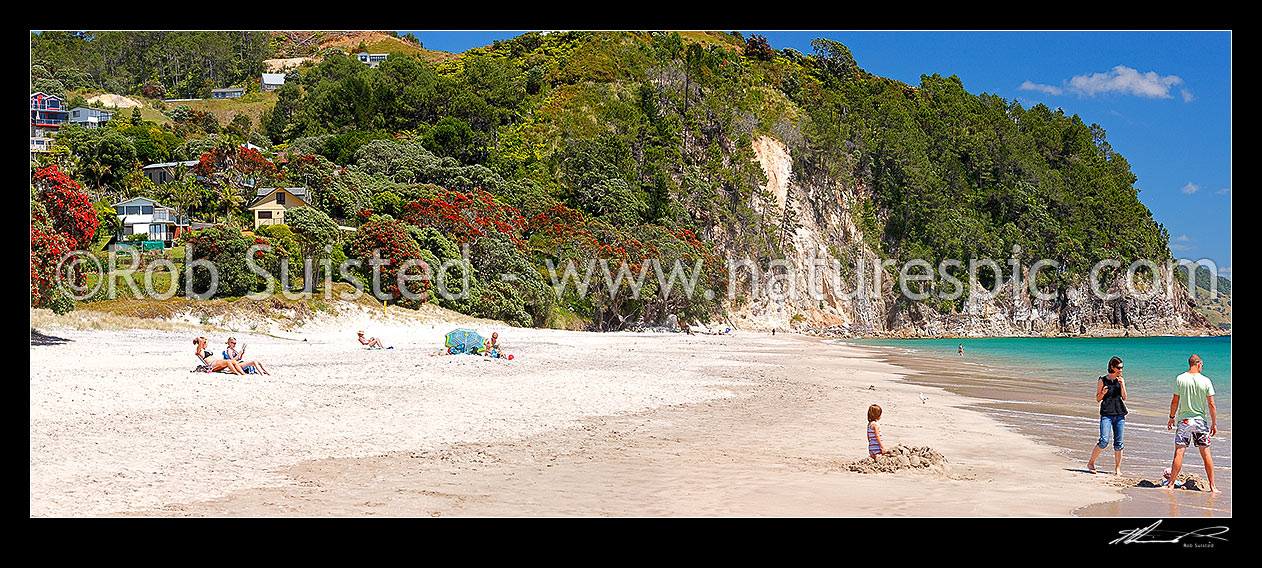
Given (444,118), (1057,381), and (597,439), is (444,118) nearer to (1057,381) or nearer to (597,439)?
(1057,381)

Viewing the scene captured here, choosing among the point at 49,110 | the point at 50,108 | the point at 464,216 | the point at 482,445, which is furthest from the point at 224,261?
the point at 50,108

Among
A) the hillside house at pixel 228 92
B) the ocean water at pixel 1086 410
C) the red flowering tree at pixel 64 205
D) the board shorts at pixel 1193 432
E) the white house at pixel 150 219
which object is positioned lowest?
the ocean water at pixel 1086 410

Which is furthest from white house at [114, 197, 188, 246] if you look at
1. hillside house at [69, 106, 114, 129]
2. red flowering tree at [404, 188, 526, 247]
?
hillside house at [69, 106, 114, 129]

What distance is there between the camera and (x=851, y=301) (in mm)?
62906

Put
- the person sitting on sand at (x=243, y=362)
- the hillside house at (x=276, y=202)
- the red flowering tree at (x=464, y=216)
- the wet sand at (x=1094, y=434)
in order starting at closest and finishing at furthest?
the wet sand at (x=1094, y=434)
the person sitting on sand at (x=243, y=362)
the red flowering tree at (x=464, y=216)
the hillside house at (x=276, y=202)

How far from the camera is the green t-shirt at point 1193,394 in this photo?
786 centimetres

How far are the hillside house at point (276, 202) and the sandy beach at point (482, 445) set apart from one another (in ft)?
69.5

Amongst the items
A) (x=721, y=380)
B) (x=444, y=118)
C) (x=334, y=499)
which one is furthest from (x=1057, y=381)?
(x=444, y=118)

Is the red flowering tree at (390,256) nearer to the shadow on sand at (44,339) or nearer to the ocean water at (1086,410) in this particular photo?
the shadow on sand at (44,339)

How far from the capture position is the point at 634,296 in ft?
134
